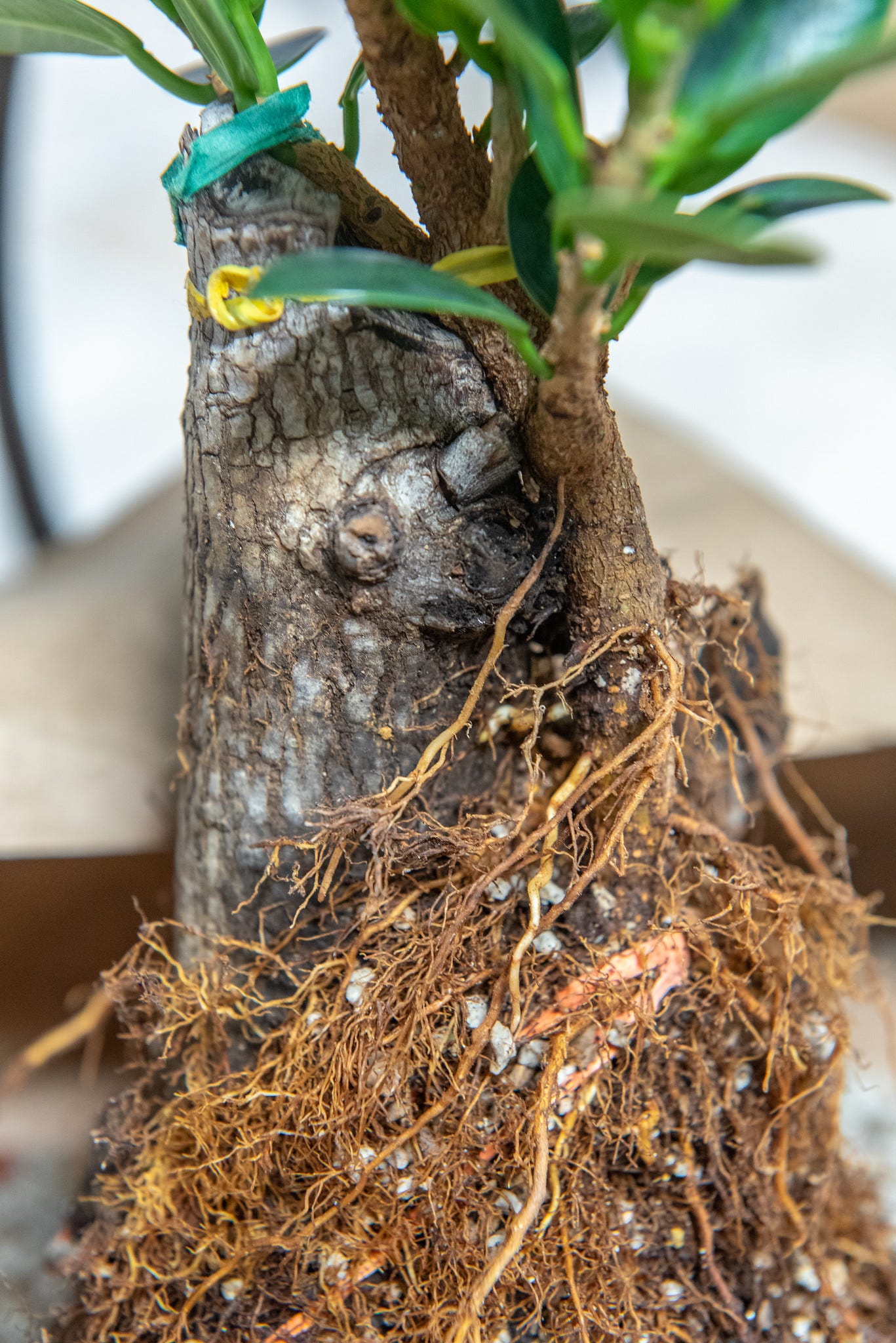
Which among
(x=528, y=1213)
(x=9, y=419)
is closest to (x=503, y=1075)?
(x=528, y=1213)

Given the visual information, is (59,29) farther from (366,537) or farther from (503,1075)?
(503,1075)

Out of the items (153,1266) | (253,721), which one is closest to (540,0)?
(253,721)

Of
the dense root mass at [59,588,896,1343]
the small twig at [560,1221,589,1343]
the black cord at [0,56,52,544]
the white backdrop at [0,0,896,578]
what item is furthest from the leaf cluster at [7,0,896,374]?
the white backdrop at [0,0,896,578]

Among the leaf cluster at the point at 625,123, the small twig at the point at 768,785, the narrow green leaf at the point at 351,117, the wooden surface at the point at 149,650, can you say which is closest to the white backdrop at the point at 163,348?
the wooden surface at the point at 149,650

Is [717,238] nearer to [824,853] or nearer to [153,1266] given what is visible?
[153,1266]

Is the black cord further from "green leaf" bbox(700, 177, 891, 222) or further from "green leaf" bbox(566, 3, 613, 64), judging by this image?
"green leaf" bbox(700, 177, 891, 222)

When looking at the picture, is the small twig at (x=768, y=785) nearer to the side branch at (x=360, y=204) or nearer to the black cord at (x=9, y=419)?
the side branch at (x=360, y=204)
